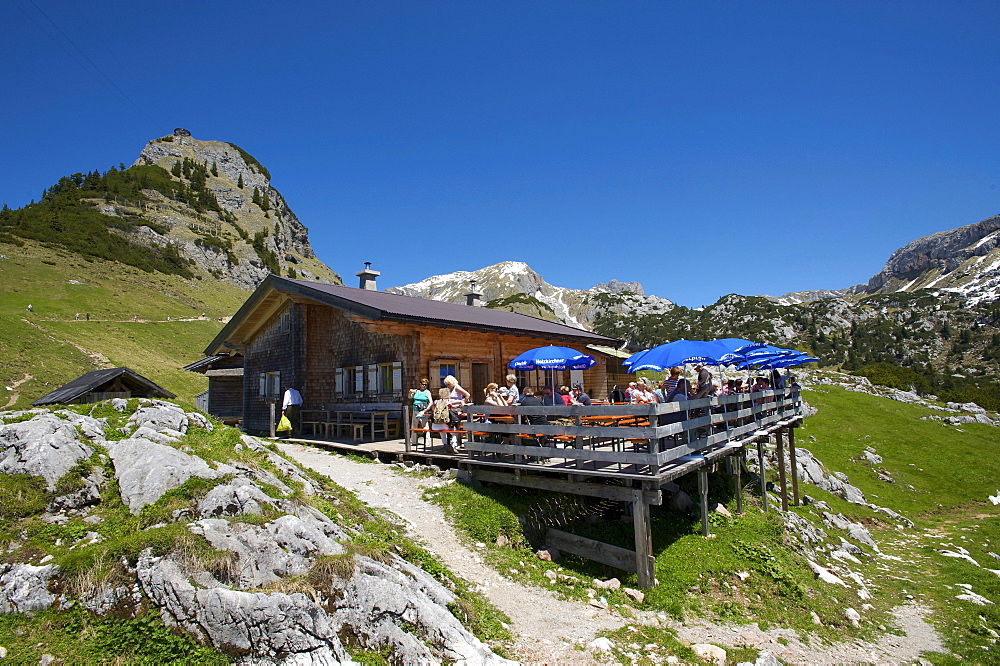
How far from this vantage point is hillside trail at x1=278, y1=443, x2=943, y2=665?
6699mm

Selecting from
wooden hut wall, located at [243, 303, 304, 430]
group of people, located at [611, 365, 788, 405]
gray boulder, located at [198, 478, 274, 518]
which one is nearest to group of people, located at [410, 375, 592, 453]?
group of people, located at [611, 365, 788, 405]

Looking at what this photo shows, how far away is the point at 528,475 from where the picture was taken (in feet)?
35.7

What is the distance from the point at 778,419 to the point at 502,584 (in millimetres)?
13172

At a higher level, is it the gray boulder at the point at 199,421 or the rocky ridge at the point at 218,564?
the gray boulder at the point at 199,421

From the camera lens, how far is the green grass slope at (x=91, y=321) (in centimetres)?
3441

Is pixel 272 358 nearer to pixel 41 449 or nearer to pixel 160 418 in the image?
pixel 160 418

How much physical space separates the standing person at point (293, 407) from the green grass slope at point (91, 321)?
735 inches

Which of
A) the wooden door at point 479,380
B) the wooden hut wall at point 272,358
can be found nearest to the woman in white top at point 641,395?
the wooden door at point 479,380

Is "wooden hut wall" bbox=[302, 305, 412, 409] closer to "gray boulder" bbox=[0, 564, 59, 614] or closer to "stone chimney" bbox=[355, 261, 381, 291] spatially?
"stone chimney" bbox=[355, 261, 381, 291]

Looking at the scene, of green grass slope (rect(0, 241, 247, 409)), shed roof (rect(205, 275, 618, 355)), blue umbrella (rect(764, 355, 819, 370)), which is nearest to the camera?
shed roof (rect(205, 275, 618, 355))

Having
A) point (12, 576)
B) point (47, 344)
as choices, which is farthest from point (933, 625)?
point (47, 344)

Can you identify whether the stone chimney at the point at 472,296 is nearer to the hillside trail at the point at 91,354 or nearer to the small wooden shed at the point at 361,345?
the small wooden shed at the point at 361,345

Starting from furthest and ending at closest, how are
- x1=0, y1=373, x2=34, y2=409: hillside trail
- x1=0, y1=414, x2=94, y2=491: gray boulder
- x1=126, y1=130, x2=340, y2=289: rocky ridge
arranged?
x1=126, y1=130, x2=340, y2=289: rocky ridge, x1=0, y1=373, x2=34, y2=409: hillside trail, x1=0, y1=414, x2=94, y2=491: gray boulder

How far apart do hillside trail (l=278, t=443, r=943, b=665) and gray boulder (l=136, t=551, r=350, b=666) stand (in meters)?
2.63
